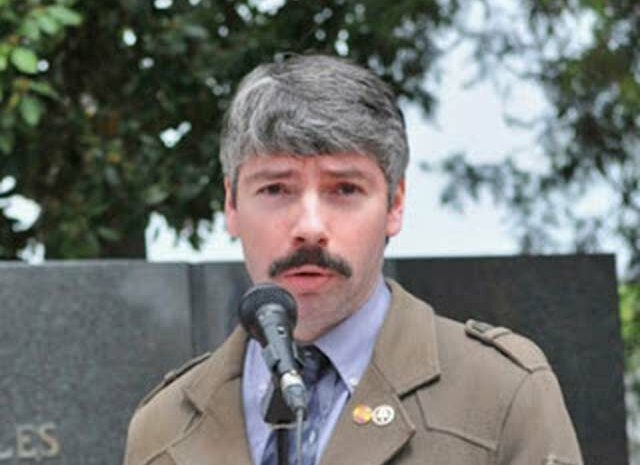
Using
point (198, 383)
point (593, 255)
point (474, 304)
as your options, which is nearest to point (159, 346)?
point (474, 304)

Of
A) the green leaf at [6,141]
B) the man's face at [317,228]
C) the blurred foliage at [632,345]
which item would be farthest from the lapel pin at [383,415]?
the blurred foliage at [632,345]

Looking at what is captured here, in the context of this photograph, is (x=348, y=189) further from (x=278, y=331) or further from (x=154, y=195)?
(x=154, y=195)

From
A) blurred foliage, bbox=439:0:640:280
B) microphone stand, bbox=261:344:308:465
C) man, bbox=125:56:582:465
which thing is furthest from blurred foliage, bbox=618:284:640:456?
microphone stand, bbox=261:344:308:465

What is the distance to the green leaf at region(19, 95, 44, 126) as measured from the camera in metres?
5.59

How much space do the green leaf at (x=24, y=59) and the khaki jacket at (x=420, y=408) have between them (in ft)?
8.59

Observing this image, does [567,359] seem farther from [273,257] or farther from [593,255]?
[273,257]

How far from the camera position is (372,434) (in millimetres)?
2656

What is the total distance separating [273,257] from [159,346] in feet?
8.54

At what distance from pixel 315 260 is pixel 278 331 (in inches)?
12.4

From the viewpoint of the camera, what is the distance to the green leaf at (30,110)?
18.4 ft

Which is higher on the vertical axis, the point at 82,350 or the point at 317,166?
the point at 317,166

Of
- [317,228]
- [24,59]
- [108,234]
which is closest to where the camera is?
[317,228]

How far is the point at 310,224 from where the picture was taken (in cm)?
264

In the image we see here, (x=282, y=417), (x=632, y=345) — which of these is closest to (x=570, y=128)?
(x=632, y=345)
